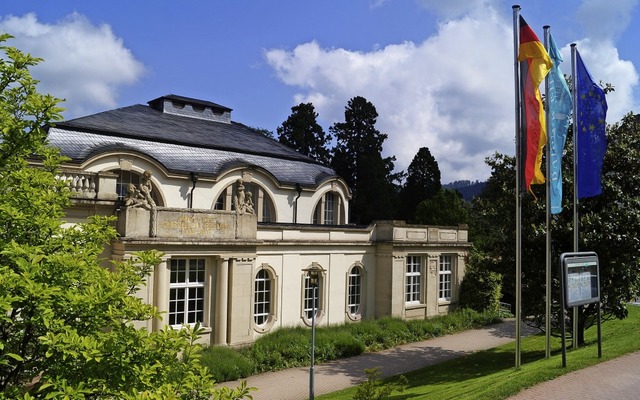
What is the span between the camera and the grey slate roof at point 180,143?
25109 millimetres

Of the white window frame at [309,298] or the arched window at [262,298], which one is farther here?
the white window frame at [309,298]

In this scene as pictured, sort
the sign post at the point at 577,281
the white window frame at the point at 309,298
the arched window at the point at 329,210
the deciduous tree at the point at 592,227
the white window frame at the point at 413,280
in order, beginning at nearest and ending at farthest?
the sign post at the point at 577,281, the deciduous tree at the point at 592,227, the white window frame at the point at 309,298, the white window frame at the point at 413,280, the arched window at the point at 329,210

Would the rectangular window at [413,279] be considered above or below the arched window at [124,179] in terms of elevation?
below

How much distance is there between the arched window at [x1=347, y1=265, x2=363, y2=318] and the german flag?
14.3 m

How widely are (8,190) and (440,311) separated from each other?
27.9m

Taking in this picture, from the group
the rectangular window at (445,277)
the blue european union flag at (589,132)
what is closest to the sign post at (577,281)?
the blue european union flag at (589,132)

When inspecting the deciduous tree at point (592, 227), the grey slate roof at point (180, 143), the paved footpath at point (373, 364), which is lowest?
the paved footpath at point (373, 364)

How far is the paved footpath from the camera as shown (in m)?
18.3

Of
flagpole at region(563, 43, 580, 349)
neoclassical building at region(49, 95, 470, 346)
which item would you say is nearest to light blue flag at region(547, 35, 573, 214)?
flagpole at region(563, 43, 580, 349)

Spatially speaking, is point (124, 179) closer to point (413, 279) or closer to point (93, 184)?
point (93, 184)

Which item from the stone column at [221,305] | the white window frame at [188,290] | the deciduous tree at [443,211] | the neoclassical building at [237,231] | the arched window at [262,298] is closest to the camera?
the neoclassical building at [237,231]

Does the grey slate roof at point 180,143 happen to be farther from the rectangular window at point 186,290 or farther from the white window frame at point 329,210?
the rectangular window at point 186,290

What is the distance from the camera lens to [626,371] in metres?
13.2

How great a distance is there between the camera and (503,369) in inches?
727
